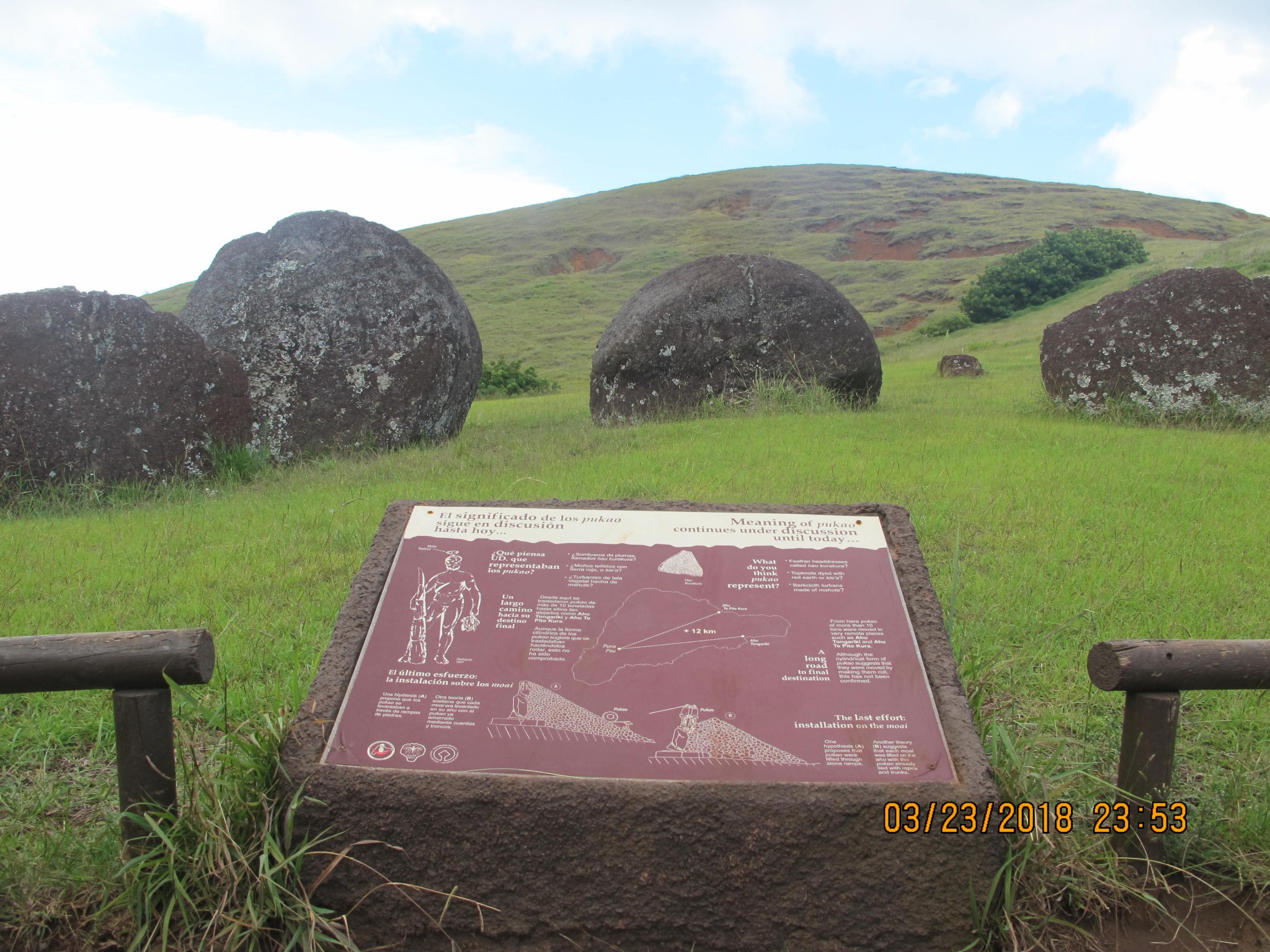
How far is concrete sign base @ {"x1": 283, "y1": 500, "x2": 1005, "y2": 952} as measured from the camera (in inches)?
97.9

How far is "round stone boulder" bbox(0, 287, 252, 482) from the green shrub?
21638mm

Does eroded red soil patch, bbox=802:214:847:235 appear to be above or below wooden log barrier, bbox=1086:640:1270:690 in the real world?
above

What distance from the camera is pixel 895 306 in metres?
30.9

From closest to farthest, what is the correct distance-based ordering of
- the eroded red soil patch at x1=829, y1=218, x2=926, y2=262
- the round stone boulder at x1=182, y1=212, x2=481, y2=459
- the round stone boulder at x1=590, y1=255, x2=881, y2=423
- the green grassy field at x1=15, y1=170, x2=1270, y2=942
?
the green grassy field at x1=15, y1=170, x2=1270, y2=942 → the round stone boulder at x1=182, y1=212, x2=481, y2=459 → the round stone boulder at x1=590, y1=255, x2=881, y2=423 → the eroded red soil patch at x1=829, y1=218, x2=926, y2=262

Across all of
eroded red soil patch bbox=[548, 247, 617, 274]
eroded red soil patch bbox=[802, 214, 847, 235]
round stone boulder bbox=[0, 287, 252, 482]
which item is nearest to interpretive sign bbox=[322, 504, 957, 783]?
round stone boulder bbox=[0, 287, 252, 482]

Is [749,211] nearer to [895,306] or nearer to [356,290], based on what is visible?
[895,306]

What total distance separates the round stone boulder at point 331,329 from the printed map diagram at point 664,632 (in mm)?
6427

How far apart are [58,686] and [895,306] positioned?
30692 mm

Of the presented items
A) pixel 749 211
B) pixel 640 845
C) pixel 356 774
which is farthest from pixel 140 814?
pixel 749 211

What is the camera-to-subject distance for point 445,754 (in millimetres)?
2576

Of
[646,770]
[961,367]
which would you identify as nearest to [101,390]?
[646,770]

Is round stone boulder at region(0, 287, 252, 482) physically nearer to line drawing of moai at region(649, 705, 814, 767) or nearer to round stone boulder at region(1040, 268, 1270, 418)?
line drawing of moai at region(649, 705, 814, 767)

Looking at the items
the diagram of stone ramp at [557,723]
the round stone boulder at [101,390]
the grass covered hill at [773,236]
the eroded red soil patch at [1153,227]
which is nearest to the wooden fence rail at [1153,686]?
the diagram of stone ramp at [557,723]
